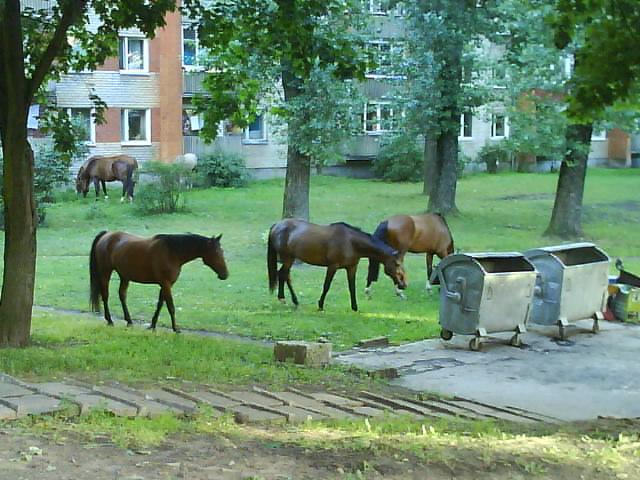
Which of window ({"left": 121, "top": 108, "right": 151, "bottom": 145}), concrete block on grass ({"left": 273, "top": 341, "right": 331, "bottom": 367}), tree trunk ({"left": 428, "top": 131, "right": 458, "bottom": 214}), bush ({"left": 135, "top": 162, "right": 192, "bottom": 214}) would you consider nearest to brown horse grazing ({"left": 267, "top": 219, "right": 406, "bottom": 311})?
concrete block on grass ({"left": 273, "top": 341, "right": 331, "bottom": 367})

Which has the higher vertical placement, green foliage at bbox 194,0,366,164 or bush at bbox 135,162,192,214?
green foliage at bbox 194,0,366,164

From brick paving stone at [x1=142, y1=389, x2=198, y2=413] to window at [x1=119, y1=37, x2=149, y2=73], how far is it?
39.4 meters

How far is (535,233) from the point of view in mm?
30656

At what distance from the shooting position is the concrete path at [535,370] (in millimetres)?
10625

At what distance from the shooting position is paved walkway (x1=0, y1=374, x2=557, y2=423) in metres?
7.11

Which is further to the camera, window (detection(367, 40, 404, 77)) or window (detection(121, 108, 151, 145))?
window (detection(121, 108, 151, 145))

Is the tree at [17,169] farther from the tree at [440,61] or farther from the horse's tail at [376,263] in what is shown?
the tree at [440,61]

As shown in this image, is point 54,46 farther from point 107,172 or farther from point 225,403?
point 107,172

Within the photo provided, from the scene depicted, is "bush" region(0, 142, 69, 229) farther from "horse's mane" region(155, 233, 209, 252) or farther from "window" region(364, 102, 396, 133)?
"horse's mane" region(155, 233, 209, 252)

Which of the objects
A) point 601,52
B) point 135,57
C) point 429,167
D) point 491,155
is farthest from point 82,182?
point 601,52

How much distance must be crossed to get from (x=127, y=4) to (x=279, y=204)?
25.2m

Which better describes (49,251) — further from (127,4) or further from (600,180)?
(600,180)

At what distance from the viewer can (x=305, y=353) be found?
11117mm

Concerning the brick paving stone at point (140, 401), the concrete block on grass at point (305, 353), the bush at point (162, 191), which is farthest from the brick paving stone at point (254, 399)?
the bush at point (162, 191)
